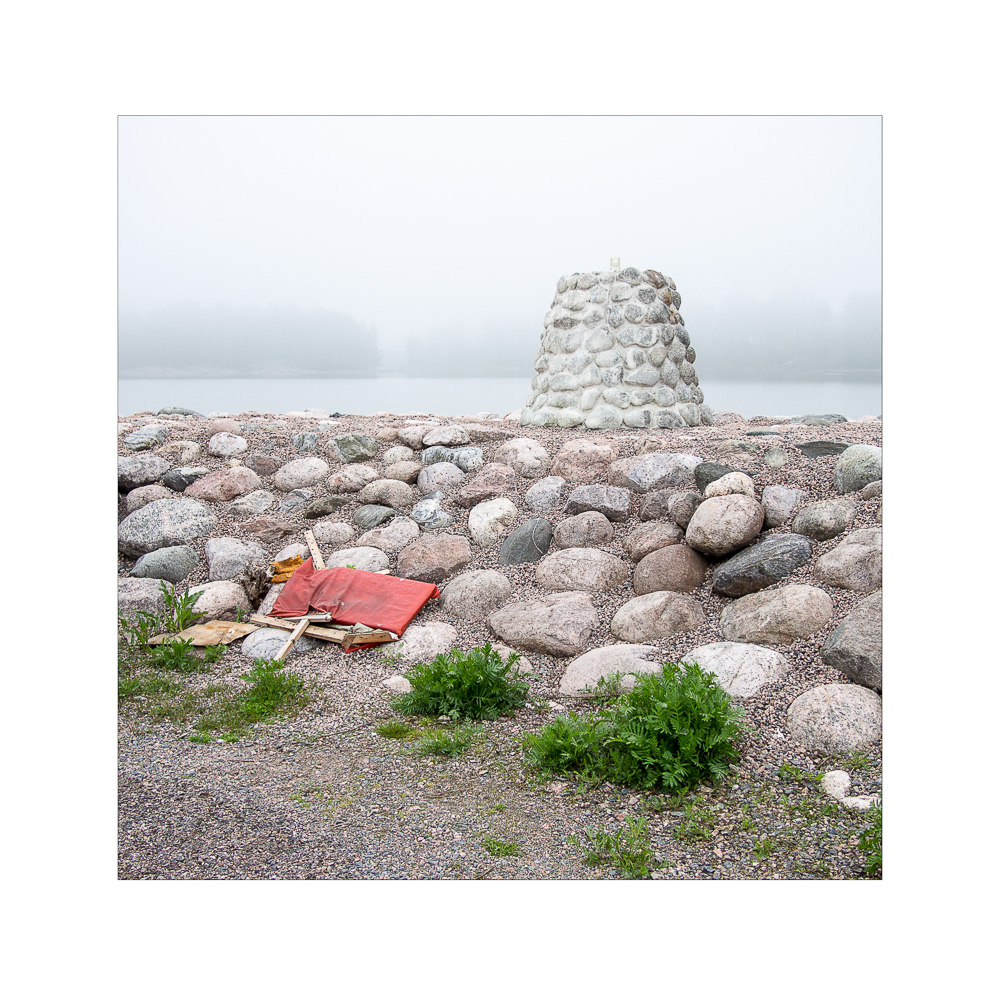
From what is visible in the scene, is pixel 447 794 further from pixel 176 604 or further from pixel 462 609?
pixel 176 604

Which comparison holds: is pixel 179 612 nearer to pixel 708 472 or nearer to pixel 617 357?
pixel 708 472

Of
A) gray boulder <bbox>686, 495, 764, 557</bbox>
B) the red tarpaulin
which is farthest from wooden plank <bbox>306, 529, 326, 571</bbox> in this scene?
gray boulder <bbox>686, 495, 764, 557</bbox>

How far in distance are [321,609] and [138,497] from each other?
98.9 inches

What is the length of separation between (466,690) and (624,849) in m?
1.33

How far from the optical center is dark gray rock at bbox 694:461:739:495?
5184 mm

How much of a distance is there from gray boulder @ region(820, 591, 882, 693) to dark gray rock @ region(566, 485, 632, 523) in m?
1.94

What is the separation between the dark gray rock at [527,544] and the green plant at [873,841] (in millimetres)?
2914

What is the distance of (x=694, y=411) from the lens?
7645 millimetres

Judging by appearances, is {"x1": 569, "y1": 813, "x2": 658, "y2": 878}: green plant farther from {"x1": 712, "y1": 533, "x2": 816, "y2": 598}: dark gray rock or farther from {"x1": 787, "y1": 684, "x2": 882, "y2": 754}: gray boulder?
{"x1": 712, "y1": 533, "x2": 816, "y2": 598}: dark gray rock

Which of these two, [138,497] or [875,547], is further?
[138,497]

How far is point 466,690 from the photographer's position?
3662mm

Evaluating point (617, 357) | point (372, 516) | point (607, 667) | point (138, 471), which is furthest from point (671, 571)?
point (138, 471)
